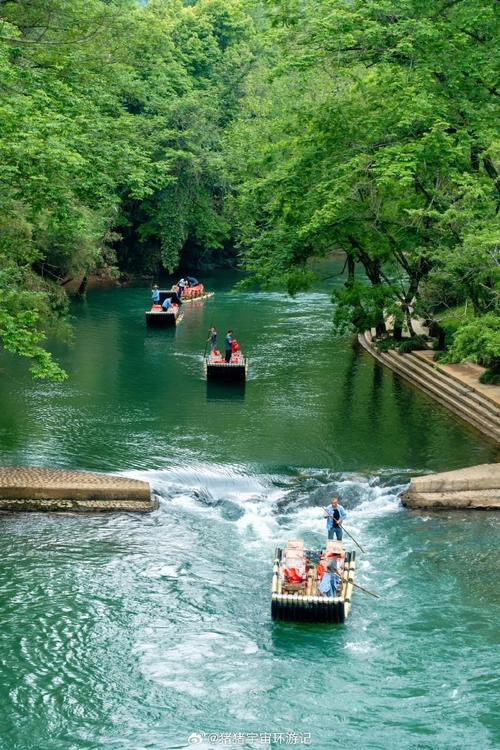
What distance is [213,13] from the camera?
83.1m

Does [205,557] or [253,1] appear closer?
[205,557]

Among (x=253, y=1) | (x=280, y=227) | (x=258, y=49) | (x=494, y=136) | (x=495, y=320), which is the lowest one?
(x=495, y=320)

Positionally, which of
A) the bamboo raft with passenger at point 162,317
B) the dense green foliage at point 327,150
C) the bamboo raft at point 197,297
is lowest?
the bamboo raft with passenger at point 162,317

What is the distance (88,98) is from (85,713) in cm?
2385

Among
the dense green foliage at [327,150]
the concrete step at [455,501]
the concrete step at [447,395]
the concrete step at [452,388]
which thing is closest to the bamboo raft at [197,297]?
the dense green foliage at [327,150]

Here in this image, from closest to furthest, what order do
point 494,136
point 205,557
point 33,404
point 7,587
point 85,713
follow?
point 85,713
point 7,587
point 205,557
point 494,136
point 33,404

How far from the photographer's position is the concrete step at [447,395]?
31.9m

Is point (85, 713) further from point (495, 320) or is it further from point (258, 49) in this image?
point (258, 49)

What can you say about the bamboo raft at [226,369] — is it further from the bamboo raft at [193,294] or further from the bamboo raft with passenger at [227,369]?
the bamboo raft at [193,294]

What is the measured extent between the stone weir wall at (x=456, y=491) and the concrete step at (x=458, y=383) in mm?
5892

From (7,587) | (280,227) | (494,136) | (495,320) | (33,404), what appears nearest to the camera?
(7,587)

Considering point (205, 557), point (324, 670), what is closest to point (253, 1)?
point (205, 557)

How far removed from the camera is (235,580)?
21.4 meters

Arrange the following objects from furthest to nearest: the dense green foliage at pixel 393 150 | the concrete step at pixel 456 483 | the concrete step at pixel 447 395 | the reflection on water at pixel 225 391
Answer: the reflection on water at pixel 225 391 → the concrete step at pixel 447 395 → the dense green foliage at pixel 393 150 → the concrete step at pixel 456 483
